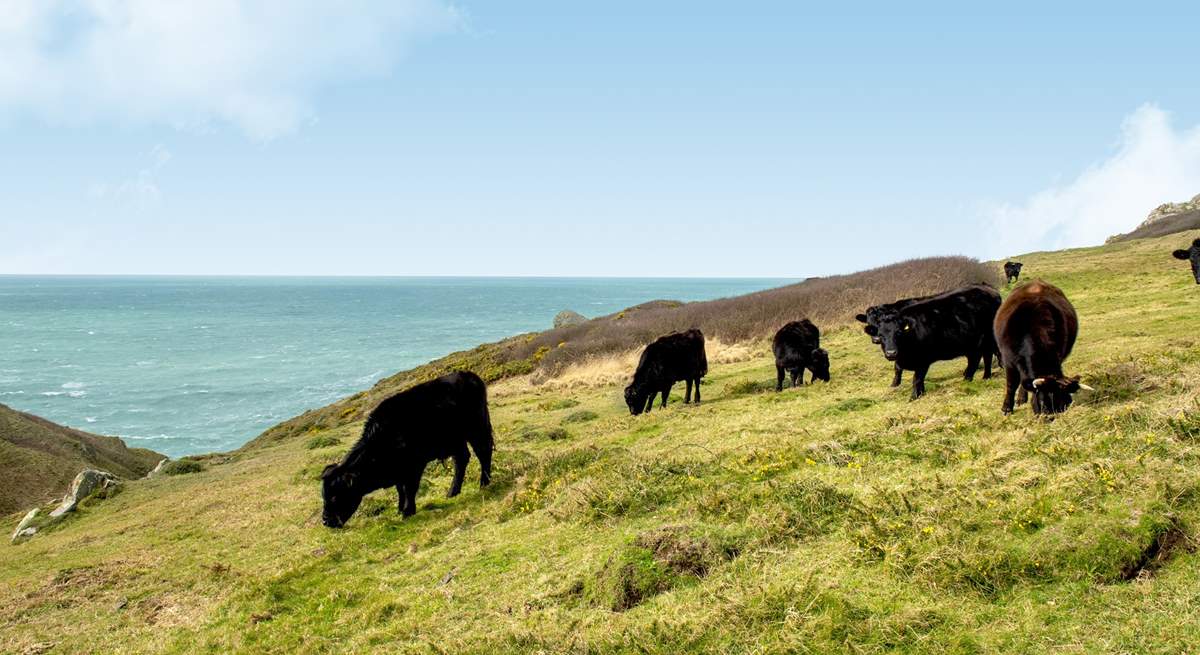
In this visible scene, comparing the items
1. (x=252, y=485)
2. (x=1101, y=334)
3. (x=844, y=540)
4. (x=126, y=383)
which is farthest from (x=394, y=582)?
(x=126, y=383)

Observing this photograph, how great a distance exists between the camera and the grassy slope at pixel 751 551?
5.72m

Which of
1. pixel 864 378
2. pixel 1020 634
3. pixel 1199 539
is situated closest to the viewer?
pixel 1020 634

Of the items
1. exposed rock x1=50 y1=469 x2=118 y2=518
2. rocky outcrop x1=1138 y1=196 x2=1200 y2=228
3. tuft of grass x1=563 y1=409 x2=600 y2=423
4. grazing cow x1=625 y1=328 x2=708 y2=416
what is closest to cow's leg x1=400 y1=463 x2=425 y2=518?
grazing cow x1=625 y1=328 x2=708 y2=416

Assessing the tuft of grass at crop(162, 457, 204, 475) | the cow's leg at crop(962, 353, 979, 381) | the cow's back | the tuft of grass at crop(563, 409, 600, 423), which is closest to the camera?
the cow's back

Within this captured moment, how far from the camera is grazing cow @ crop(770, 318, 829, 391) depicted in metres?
19.1

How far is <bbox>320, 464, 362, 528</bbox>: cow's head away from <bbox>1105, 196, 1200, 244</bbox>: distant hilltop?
65.5m

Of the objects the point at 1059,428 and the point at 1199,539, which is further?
the point at 1059,428

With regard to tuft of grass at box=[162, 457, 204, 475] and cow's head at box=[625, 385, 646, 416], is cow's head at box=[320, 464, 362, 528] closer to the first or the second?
cow's head at box=[625, 385, 646, 416]

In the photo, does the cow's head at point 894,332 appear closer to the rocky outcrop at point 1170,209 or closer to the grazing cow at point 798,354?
the grazing cow at point 798,354

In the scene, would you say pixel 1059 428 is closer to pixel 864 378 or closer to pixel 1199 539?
pixel 1199 539

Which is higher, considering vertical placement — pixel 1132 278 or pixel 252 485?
pixel 1132 278

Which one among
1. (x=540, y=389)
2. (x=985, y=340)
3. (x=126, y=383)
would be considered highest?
(x=985, y=340)

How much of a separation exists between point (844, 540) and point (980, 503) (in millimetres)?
1439

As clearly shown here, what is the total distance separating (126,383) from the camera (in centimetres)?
7619
